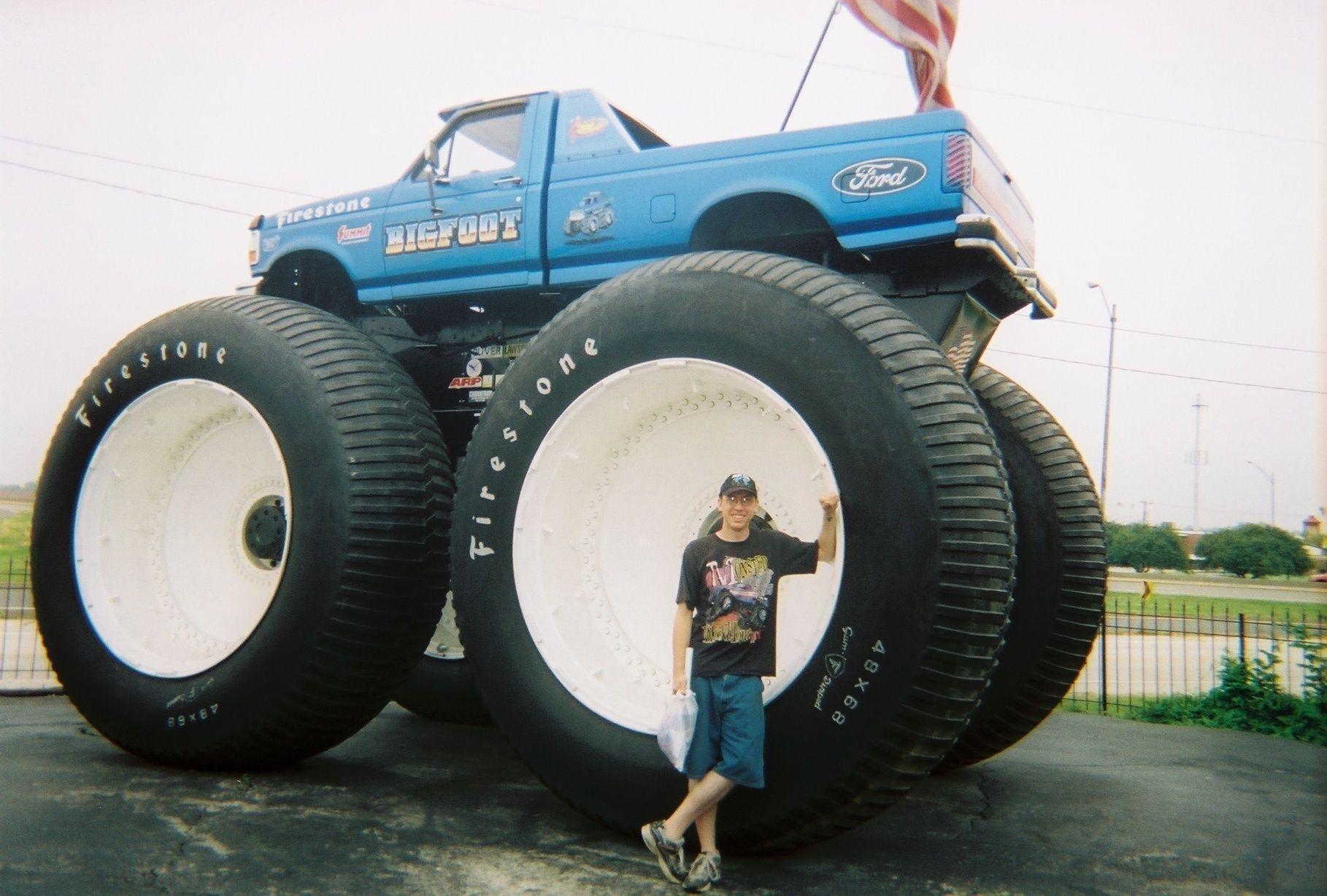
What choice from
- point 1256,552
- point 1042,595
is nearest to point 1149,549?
point 1256,552

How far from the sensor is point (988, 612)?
3254 mm

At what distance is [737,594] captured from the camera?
11.7 ft

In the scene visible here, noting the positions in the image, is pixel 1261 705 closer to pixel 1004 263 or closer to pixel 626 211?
pixel 1004 263

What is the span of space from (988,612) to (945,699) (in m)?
0.30

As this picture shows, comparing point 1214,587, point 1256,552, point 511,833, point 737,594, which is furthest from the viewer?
point 1256,552

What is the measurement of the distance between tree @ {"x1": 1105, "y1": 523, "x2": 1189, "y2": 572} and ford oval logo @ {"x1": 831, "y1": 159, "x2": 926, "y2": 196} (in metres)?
52.6

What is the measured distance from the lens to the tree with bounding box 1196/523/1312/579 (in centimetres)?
4528

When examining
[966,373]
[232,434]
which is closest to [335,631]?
[232,434]

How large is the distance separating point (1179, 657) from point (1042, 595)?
15.2 metres

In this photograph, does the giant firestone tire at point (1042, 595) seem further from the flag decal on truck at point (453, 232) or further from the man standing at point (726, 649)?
the flag decal on truck at point (453, 232)

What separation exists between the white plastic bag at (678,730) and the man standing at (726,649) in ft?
0.11

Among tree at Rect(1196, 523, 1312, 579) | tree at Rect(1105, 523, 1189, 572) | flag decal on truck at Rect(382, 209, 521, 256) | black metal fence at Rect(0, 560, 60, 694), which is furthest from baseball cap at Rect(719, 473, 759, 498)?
tree at Rect(1105, 523, 1189, 572)

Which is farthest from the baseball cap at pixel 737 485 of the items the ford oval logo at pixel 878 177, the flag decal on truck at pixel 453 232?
the flag decal on truck at pixel 453 232

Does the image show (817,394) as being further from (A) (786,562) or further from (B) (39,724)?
(B) (39,724)
